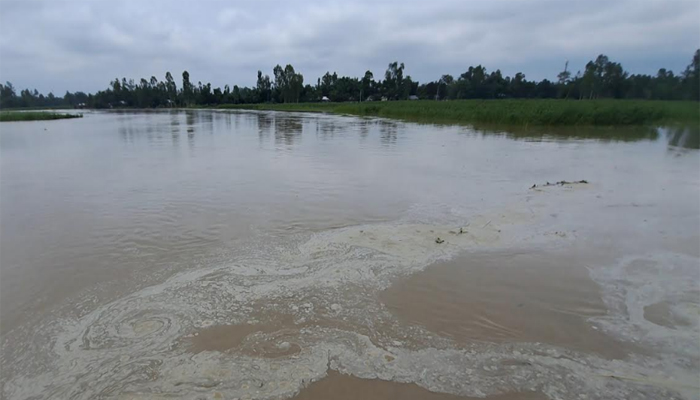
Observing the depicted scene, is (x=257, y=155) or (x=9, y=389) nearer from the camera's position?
(x=9, y=389)

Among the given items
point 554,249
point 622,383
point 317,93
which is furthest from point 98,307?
point 317,93

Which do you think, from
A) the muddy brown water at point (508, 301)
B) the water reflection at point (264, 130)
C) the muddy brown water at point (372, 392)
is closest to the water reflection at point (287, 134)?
the water reflection at point (264, 130)

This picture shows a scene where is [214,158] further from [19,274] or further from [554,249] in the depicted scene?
[554,249]

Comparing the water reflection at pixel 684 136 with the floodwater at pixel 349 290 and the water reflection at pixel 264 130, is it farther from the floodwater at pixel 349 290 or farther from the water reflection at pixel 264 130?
the water reflection at pixel 264 130

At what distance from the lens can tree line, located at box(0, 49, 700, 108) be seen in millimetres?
47812

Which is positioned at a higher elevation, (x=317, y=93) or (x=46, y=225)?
(x=317, y=93)

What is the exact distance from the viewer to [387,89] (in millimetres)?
83375

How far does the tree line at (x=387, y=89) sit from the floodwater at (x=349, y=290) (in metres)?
31.9

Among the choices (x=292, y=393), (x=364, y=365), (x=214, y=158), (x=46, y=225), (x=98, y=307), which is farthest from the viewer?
(x=214, y=158)

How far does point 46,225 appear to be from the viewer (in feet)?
18.2

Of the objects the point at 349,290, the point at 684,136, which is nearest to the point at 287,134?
the point at 349,290

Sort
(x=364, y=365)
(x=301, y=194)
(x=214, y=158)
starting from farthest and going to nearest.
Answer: (x=214, y=158), (x=301, y=194), (x=364, y=365)

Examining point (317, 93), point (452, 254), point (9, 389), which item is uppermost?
point (317, 93)

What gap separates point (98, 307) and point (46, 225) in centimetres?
311
